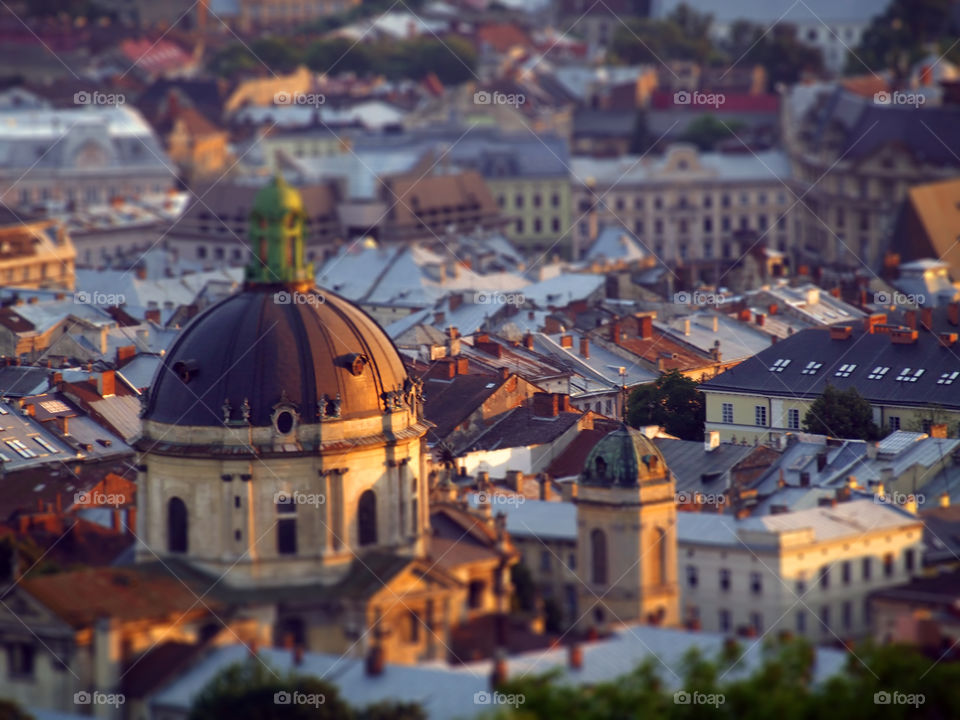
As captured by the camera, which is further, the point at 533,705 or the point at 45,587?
the point at 45,587

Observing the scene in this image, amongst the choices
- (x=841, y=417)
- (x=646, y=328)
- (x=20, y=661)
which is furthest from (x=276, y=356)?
(x=646, y=328)

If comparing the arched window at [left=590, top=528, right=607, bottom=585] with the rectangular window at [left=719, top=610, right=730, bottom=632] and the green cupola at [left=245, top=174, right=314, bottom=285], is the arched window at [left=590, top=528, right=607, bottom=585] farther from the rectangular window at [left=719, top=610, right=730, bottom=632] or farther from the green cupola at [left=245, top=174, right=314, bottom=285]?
the green cupola at [left=245, top=174, right=314, bottom=285]

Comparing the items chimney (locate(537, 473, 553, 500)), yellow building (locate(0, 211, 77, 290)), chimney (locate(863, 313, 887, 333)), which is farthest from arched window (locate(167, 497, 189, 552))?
yellow building (locate(0, 211, 77, 290))

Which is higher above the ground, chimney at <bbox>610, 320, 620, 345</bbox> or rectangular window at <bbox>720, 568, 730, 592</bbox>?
chimney at <bbox>610, 320, 620, 345</bbox>

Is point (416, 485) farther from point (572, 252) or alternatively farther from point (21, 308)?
point (572, 252)

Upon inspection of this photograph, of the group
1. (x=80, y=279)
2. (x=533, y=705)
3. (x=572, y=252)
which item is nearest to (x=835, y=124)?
(x=572, y=252)

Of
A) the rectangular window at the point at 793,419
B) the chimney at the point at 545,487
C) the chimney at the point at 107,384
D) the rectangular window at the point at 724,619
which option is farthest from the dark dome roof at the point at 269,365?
the rectangular window at the point at 793,419
